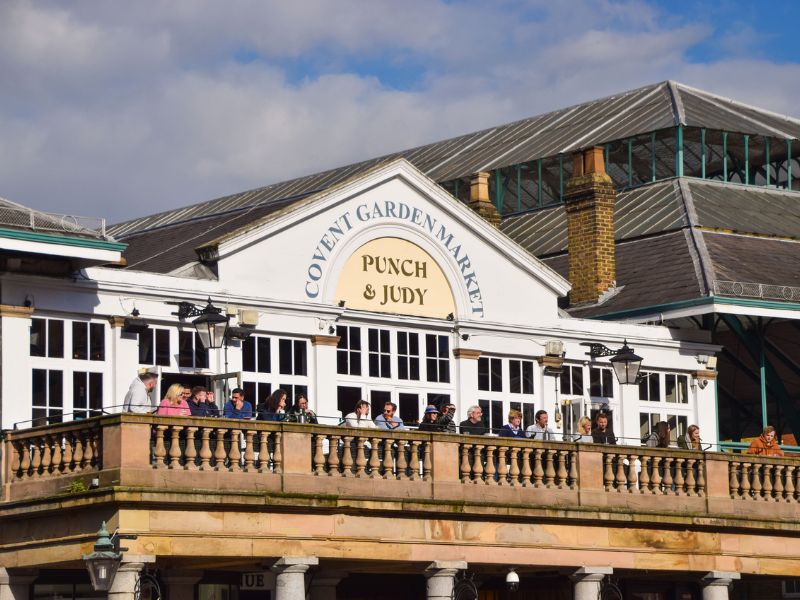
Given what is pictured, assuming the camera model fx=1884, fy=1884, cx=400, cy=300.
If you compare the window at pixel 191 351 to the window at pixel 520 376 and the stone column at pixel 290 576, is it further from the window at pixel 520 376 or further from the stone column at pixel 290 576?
the window at pixel 520 376

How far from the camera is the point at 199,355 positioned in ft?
97.7

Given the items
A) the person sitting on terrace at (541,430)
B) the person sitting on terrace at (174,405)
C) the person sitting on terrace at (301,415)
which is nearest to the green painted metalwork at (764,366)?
the person sitting on terrace at (541,430)

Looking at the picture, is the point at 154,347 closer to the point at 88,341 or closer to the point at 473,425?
the point at 88,341

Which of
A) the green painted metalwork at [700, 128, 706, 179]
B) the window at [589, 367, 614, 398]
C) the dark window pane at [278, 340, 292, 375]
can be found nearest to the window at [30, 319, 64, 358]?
the dark window pane at [278, 340, 292, 375]

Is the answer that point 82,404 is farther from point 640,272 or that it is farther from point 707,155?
point 707,155

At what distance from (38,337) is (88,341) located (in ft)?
2.97

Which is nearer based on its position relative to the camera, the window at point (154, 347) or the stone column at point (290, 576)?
the stone column at point (290, 576)

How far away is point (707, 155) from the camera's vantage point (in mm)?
45469

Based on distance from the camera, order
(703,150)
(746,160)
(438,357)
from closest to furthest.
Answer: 1. (438,357)
2. (703,150)
3. (746,160)

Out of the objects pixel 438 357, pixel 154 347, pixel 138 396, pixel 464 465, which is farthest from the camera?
pixel 438 357

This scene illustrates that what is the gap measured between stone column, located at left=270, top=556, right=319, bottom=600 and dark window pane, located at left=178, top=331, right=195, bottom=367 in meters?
5.34

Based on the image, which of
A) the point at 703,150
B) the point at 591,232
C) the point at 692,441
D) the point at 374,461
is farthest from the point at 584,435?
the point at 703,150

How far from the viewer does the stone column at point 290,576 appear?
25078 millimetres

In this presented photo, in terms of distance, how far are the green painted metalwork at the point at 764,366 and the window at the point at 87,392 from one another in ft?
43.2
